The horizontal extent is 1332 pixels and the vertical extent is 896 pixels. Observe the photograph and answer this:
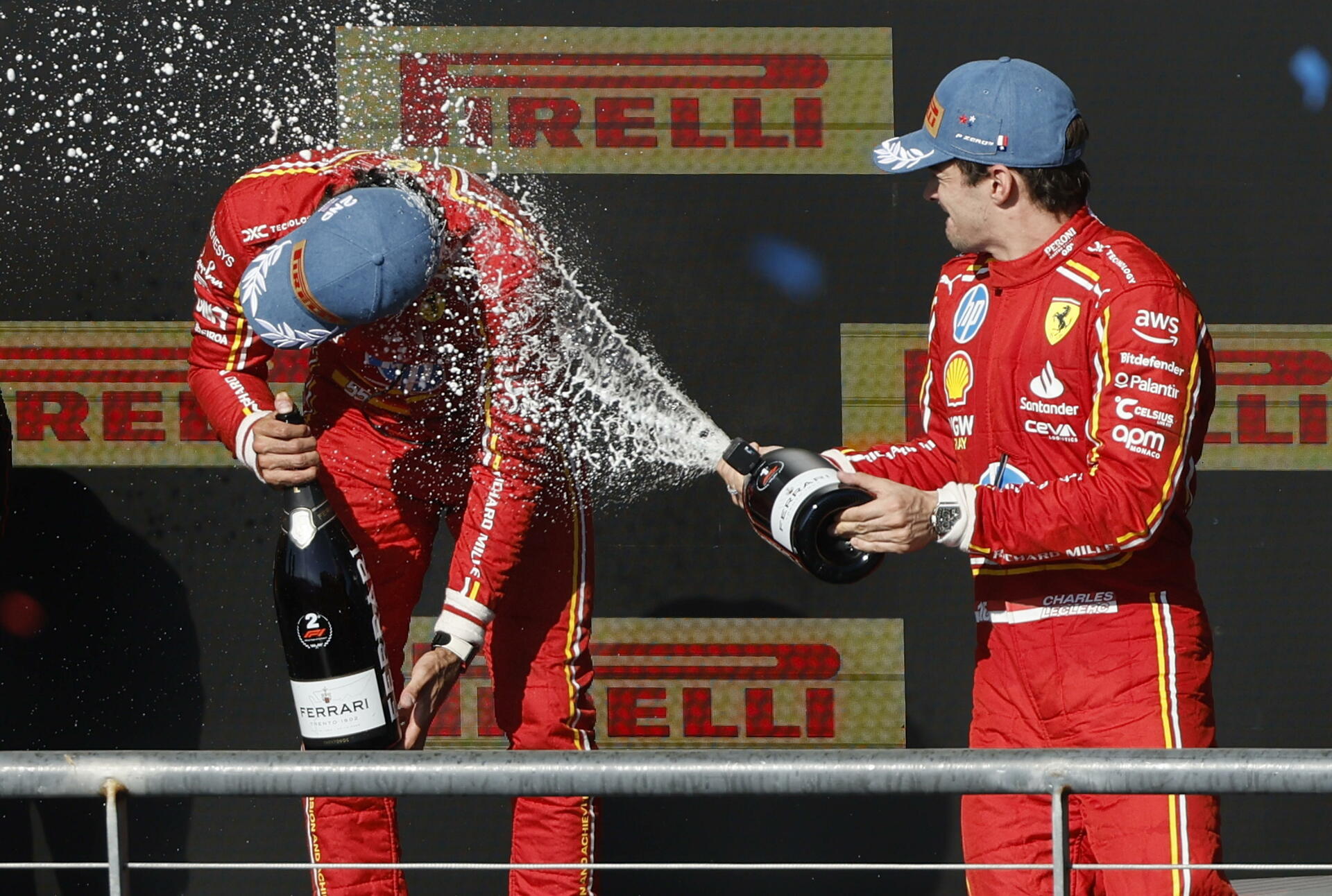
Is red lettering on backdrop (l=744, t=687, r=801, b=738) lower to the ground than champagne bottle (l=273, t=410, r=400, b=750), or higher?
lower

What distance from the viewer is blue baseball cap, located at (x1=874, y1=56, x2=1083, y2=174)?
197 cm

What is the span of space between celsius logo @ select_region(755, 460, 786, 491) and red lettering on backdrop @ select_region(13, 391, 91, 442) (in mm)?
1620

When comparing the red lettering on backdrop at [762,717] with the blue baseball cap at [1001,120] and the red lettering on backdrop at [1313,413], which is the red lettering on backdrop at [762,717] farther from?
the blue baseball cap at [1001,120]

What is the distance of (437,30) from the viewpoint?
2.96 meters

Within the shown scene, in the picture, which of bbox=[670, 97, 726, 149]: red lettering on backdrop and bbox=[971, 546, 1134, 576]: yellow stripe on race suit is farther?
bbox=[670, 97, 726, 149]: red lettering on backdrop

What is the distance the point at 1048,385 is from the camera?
192cm

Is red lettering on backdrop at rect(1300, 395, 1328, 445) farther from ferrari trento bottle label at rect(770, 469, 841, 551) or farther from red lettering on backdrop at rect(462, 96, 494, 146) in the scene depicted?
red lettering on backdrop at rect(462, 96, 494, 146)

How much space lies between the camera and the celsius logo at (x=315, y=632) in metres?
2.30

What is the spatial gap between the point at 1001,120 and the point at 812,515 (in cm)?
58

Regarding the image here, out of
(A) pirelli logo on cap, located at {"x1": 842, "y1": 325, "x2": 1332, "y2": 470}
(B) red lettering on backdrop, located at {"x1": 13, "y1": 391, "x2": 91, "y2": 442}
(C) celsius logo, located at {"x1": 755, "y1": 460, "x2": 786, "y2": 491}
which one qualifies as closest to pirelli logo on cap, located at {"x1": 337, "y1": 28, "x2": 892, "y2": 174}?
(A) pirelli logo on cap, located at {"x1": 842, "y1": 325, "x2": 1332, "y2": 470}

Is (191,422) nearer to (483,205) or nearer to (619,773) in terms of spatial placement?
(483,205)

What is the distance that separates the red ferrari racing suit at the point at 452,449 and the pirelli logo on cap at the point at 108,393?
1.83ft

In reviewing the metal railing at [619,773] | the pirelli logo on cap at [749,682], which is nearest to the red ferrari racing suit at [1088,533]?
the metal railing at [619,773]

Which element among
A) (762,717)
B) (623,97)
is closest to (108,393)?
(623,97)
